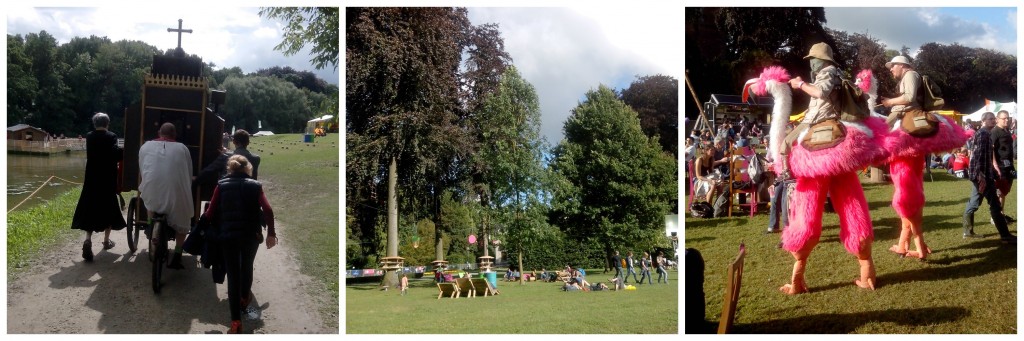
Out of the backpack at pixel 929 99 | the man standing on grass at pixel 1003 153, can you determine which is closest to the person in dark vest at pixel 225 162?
the backpack at pixel 929 99

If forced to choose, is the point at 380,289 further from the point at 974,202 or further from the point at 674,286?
the point at 974,202

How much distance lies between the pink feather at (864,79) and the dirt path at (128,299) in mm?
4228

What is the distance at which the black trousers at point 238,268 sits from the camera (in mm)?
6531

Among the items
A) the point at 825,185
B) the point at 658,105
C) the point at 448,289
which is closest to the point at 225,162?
the point at 448,289

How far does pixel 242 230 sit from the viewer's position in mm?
6539

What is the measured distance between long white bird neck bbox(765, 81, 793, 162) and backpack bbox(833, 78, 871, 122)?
1.02 ft

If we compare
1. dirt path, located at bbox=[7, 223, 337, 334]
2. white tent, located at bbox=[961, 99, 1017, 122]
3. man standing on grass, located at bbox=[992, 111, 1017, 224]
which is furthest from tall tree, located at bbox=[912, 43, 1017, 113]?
dirt path, located at bbox=[7, 223, 337, 334]

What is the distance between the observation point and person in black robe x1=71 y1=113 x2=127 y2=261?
692 cm

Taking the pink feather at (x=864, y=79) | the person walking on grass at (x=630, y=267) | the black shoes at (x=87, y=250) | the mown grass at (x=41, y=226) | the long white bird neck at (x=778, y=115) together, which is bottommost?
the person walking on grass at (x=630, y=267)

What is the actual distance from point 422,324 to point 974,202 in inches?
164

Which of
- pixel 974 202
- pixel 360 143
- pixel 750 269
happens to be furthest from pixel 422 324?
pixel 974 202

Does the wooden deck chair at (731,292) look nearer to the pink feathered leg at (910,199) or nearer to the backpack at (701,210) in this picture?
the backpack at (701,210)

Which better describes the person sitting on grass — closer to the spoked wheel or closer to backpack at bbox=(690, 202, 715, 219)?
backpack at bbox=(690, 202, 715, 219)

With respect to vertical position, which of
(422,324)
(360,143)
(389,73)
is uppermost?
(389,73)
